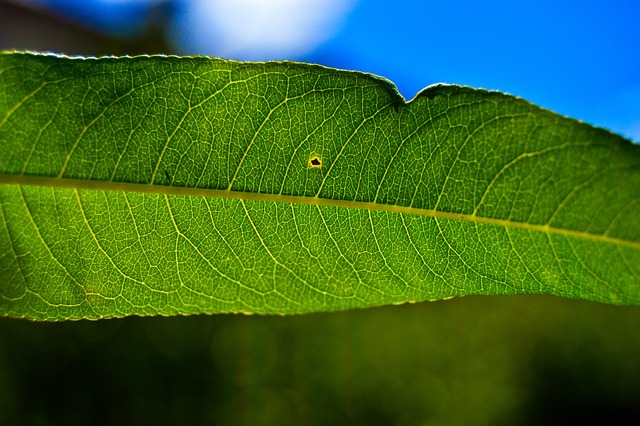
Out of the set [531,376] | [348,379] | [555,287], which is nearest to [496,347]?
[531,376]

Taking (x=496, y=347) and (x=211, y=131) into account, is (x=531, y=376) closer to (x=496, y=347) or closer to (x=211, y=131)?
(x=496, y=347)

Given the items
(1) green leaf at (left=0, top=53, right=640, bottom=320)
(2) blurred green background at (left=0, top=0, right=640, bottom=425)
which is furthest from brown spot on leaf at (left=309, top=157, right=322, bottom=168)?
(2) blurred green background at (left=0, top=0, right=640, bottom=425)

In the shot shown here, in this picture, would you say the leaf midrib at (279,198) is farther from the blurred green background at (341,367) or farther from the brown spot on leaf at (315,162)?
the blurred green background at (341,367)

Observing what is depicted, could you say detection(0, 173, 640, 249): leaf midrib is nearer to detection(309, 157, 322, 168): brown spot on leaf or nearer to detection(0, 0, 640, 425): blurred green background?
detection(309, 157, 322, 168): brown spot on leaf

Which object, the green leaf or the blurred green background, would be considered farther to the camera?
the blurred green background

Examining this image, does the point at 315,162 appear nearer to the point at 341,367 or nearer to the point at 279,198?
the point at 279,198

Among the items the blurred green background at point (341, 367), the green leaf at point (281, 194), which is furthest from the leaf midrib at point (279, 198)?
the blurred green background at point (341, 367)

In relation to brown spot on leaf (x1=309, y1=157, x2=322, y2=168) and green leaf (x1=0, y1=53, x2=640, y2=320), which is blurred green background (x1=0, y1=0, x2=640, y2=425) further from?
brown spot on leaf (x1=309, y1=157, x2=322, y2=168)
